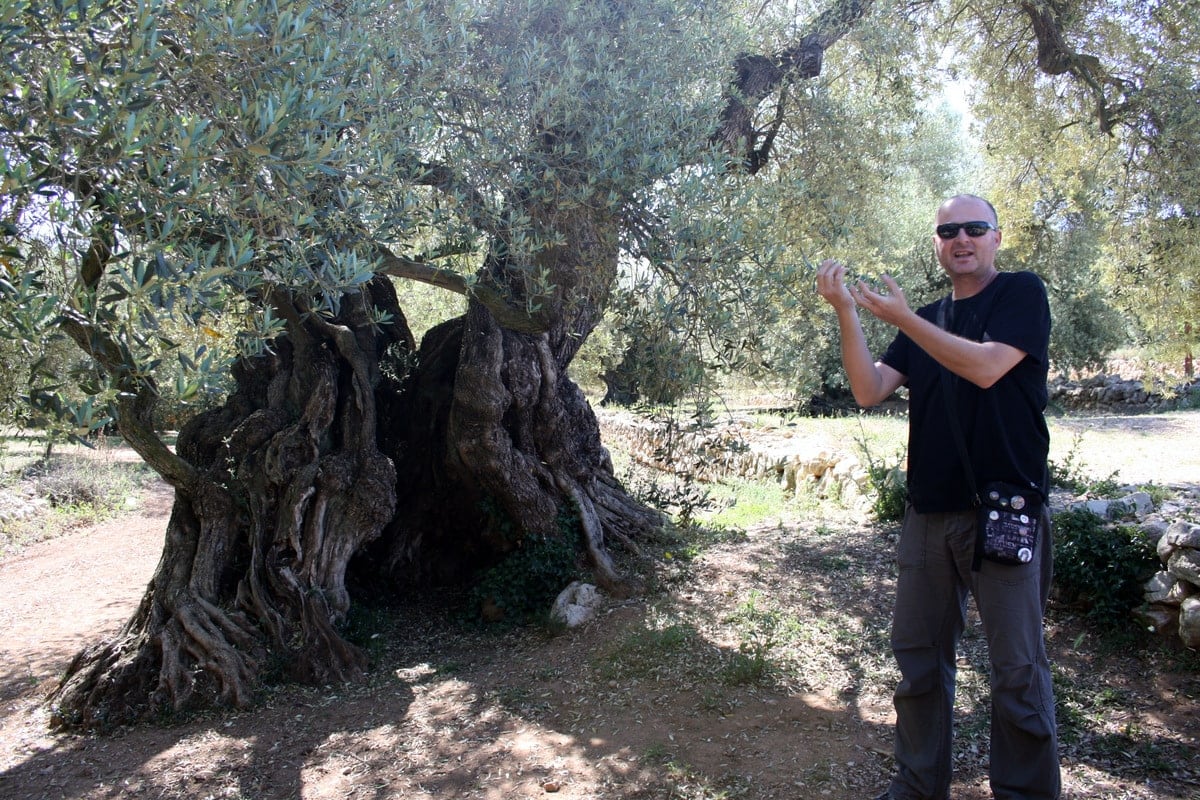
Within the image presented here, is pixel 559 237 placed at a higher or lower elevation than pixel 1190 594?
higher

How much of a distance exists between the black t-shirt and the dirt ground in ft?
4.96

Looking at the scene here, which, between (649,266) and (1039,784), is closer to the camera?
(1039,784)

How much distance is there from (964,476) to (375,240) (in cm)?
268

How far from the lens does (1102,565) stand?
505cm

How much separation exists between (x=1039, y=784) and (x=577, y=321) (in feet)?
14.3

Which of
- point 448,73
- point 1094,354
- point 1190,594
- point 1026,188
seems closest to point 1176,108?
point 1026,188

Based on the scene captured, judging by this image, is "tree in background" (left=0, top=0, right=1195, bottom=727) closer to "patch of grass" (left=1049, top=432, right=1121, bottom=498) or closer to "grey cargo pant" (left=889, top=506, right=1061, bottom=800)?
"grey cargo pant" (left=889, top=506, right=1061, bottom=800)

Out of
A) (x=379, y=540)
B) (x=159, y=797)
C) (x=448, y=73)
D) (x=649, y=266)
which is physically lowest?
(x=159, y=797)

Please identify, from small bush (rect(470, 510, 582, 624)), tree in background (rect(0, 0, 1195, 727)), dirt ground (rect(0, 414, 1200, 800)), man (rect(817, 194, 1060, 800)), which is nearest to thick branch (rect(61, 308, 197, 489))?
tree in background (rect(0, 0, 1195, 727))

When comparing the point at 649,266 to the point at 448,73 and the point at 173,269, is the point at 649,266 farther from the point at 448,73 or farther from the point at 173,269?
the point at 173,269

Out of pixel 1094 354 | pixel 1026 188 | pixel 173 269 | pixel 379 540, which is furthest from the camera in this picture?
pixel 1094 354

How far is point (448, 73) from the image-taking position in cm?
464

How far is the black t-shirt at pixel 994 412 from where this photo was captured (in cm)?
281

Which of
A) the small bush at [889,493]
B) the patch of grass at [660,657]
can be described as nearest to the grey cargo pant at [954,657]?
the patch of grass at [660,657]
